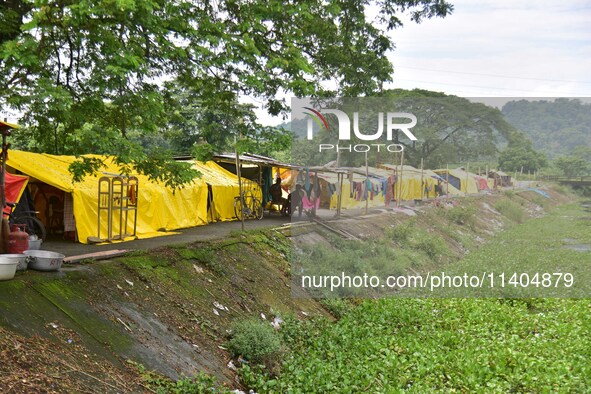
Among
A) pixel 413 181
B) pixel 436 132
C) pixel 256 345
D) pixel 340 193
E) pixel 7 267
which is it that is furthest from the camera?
pixel 413 181

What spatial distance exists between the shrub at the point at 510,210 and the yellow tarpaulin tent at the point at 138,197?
31.4ft

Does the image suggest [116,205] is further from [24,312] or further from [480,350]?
[480,350]

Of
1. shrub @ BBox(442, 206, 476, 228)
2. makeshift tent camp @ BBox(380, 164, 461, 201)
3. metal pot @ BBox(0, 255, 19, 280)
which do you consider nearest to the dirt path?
metal pot @ BBox(0, 255, 19, 280)

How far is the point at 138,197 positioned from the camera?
48.9 feet

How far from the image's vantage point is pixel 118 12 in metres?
7.27

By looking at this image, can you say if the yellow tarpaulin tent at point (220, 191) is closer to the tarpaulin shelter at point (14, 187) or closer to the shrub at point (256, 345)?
the tarpaulin shelter at point (14, 187)

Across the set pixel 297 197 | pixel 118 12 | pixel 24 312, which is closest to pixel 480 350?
pixel 24 312

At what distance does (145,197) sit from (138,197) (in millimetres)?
256

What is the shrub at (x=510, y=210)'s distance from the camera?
19.2 metres

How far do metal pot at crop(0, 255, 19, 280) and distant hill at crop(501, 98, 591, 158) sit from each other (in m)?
11.0

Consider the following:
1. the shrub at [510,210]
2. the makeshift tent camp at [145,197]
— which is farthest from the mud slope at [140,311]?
the shrub at [510,210]

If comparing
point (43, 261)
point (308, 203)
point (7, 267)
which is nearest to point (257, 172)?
point (308, 203)

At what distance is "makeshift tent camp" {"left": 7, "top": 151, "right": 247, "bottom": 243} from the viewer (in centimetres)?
1248

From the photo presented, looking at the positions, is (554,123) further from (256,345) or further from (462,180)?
(256,345)
